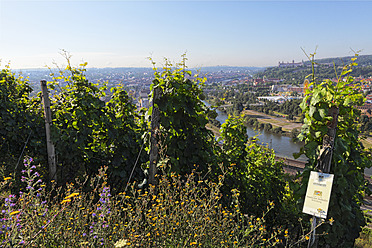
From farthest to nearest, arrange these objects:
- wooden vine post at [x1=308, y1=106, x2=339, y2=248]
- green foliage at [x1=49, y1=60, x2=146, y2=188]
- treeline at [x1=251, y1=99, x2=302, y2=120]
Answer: treeline at [x1=251, y1=99, x2=302, y2=120] < green foliage at [x1=49, y1=60, x2=146, y2=188] < wooden vine post at [x1=308, y1=106, x2=339, y2=248]

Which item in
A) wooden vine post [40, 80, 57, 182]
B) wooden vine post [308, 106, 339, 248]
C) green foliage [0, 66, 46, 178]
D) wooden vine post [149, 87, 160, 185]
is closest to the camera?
wooden vine post [308, 106, 339, 248]

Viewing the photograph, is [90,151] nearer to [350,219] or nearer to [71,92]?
[71,92]

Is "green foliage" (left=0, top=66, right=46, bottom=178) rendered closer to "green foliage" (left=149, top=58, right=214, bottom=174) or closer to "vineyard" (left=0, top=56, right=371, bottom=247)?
"vineyard" (left=0, top=56, right=371, bottom=247)

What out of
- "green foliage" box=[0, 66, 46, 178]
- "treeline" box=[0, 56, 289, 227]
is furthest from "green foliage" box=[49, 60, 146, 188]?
"green foliage" box=[0, 66, 46, 178]

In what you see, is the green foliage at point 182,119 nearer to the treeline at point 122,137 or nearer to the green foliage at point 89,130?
the treeline at point 122,137

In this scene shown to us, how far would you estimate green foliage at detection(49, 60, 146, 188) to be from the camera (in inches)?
140

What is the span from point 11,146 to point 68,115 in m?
1.32

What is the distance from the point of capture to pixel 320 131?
2.46 m

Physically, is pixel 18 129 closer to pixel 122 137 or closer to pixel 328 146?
pixel 122 137

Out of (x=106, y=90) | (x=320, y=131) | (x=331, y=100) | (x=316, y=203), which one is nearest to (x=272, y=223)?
(x=316, y=203)

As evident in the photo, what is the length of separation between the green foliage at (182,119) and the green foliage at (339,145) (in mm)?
1347

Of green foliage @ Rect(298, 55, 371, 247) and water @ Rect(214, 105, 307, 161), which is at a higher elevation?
green foliage @ Rect(298, 55, 371, 247)

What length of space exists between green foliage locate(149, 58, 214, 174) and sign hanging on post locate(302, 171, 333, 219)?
143 centimetres

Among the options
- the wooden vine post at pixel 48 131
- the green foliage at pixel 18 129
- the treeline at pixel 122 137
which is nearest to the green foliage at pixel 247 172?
the treeline at pixel 122 137
